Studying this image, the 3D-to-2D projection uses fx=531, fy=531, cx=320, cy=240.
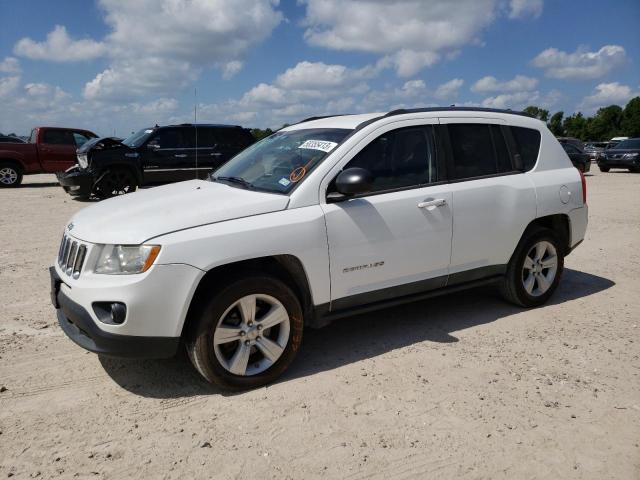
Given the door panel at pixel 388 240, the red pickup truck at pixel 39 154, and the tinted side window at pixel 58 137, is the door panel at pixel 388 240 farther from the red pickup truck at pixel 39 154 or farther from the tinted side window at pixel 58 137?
the tinted side window at pixel 58 137

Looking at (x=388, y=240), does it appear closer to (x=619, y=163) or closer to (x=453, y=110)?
(x=453, y=110)

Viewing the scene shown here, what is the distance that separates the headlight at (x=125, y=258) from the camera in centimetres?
310

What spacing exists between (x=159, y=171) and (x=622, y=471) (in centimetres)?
1237

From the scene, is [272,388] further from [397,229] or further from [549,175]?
[549,175]

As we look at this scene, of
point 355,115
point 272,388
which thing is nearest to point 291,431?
point 272,388

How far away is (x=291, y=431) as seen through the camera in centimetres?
303

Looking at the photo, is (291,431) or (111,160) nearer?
(291,431)

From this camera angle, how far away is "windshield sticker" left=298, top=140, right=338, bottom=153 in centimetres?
389

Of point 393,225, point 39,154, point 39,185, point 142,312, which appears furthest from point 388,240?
point 39,185

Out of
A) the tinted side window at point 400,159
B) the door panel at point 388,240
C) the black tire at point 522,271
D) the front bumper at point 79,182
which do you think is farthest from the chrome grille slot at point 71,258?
the front bumper at point 79,182

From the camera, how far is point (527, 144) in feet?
16.2

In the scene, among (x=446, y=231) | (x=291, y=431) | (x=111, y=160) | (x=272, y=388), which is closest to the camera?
(x=291, y=431)

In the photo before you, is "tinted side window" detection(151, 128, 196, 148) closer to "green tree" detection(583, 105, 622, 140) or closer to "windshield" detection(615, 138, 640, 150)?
"windshield" detection(615, 138, 640, 150)

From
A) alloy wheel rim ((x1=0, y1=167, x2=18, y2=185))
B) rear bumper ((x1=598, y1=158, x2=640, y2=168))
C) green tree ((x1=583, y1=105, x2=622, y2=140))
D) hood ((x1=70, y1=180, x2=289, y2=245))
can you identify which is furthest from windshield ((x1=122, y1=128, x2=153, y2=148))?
green tree ((x1=583, y1=105, x2=622, y2=140))
